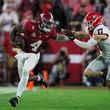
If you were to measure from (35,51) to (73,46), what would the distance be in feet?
19.7

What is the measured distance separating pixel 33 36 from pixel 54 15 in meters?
5.62

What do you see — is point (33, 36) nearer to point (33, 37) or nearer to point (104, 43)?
point (33, 37)

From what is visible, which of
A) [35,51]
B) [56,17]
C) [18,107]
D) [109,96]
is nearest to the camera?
[18,107]

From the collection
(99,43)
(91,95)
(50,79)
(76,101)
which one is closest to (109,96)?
(91,95)

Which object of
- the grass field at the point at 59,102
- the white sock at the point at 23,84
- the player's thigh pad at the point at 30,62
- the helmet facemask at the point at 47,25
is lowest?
the grass field at the point at 59,102

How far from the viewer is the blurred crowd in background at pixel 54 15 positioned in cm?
1641

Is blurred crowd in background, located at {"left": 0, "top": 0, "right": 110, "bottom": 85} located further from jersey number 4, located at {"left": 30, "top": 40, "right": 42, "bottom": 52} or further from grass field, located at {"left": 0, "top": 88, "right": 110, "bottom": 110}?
jersey number 4, located at {"left": 30, "top": 40, "right": 42, "bottom": 52}

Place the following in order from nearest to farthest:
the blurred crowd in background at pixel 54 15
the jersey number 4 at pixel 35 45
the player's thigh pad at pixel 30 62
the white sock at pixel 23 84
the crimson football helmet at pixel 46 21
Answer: the white sock at pixel 23 84, the player's thigh pad at pixel 30 62, the crimson football helmet at pixel 46 21, the jersey number 4 at pixel 35 45, the blurred crowd in background at pixel 54 15

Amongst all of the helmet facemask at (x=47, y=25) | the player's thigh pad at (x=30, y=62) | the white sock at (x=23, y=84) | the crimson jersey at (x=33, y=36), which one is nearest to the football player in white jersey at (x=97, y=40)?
the helmet facemask at (x=47, y=25)

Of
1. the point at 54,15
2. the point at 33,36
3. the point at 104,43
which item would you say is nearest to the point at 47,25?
the point at 33,36

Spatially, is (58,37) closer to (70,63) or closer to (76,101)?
(76,101)

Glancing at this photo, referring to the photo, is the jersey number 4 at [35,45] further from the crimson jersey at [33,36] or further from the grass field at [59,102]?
the grass field at [59,102]

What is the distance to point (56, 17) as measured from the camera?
655 inches

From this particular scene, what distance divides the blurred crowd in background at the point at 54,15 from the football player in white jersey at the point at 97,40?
17.8 feet
